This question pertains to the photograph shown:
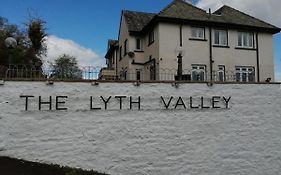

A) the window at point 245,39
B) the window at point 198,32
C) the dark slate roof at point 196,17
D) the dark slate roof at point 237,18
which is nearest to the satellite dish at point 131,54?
the dark slate roof at point 196,17

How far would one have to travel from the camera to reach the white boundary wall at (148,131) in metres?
8.06

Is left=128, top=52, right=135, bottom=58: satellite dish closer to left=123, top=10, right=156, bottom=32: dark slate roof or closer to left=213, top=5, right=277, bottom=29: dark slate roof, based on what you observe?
left=123, top=10, right=156, bottom=32: dark slate roof

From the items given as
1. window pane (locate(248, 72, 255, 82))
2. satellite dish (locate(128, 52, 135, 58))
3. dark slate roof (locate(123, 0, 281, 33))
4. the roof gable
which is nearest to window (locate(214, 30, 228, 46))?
dark slate roof (locate(123, 0, 281, 33))

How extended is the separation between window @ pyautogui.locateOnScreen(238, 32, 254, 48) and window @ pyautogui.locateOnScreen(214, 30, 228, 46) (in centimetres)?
121

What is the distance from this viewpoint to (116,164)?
28.0 feet

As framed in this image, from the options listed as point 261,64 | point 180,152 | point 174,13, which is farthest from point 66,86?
point 261,64

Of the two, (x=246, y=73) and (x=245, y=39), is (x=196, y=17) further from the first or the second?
(x=246, y=73)

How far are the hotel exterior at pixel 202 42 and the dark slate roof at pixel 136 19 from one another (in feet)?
0.26

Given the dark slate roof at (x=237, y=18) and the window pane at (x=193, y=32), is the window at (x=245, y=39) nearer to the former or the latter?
the dark slate roof at (x=237, y=18)

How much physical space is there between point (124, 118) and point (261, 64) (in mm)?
16033

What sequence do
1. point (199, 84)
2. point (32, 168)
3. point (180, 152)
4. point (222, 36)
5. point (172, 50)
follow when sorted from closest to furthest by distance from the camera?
1. point (32, 168)
2. point (180, 152)
3. point (199, 84)
4. point (172, 50)
5. point (222, 36)

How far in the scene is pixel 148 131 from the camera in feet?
29.4

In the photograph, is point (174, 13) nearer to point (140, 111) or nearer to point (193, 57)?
point (193, 57)

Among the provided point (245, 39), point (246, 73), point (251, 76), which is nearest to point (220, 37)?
point (245, 39)
